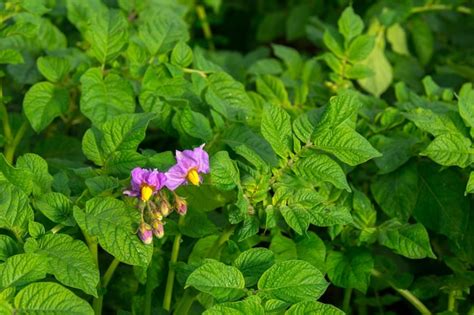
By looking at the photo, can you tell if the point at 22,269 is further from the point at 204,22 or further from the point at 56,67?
the point at 204,22

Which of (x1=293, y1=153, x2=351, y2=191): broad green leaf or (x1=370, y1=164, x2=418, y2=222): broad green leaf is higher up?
(x1=293, y1=153, x2=351, y2=191): broad green leaf

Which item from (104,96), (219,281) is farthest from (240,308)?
(104,96)

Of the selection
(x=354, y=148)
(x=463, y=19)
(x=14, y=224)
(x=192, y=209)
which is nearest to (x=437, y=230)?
(x=354, y=148)

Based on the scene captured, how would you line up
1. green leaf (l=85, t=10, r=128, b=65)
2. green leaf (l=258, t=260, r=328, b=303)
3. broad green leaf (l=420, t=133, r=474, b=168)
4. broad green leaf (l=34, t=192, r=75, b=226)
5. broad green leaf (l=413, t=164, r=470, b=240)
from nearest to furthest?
green leaf (l=258, t=260, r=328, b=303), broad green leaf (l=34, t=192, r=75, b=226), broad green leaf (l=420, t=133, r=474, b=168), broad green leaf (l=413, t=164, r=470, b=240), green leaf (l=85, t=10, r=128, b=65)

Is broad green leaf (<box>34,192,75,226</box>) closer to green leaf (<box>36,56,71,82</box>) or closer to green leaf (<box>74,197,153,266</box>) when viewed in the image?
green leaf (<box>74,197,153,266</box>)

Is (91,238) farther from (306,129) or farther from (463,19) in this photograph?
(463,19)

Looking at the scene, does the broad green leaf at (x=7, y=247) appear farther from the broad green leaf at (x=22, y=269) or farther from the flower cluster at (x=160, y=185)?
the flower cluster at (x=160, y=185)

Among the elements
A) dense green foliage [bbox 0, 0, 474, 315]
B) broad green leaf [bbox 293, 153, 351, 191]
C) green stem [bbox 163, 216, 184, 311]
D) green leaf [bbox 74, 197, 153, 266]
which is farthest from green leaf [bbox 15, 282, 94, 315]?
broad green leaf [bbox 293, 153, 351, 191]

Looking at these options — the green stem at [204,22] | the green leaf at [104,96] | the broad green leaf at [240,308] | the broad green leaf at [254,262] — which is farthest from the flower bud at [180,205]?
the green stem at [204,22]
